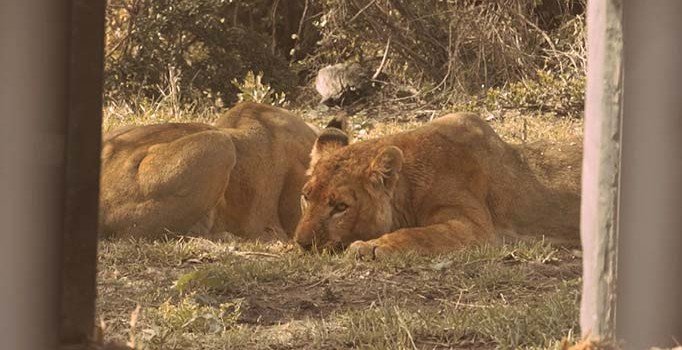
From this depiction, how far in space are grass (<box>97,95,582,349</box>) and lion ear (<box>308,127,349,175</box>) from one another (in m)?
0.60

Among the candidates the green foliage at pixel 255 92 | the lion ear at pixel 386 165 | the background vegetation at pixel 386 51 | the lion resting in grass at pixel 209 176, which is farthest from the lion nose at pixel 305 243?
the background vegetation at pixel 386 51

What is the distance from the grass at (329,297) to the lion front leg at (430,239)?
10 centimetres

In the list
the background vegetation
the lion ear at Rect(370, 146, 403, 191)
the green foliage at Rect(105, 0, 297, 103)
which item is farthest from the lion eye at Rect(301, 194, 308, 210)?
the green foliage at Rect(105, 0, 297, 103)

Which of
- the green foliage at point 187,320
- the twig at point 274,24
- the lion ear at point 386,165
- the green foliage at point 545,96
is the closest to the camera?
the green foliage at point 187,320

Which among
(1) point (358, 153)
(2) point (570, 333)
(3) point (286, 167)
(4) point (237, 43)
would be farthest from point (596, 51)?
(4) point (237, 43)

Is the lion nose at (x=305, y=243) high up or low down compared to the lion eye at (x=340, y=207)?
down

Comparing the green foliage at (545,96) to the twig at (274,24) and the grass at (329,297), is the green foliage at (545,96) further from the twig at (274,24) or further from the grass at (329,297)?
the grass at (329,297)

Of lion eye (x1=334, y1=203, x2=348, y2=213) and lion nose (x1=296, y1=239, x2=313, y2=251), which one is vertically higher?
lion eye (x1=334, y1=203, x2=348, y2=213)

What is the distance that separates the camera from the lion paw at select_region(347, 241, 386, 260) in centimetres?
616

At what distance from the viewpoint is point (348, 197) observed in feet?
21.4

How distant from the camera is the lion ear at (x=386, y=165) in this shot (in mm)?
6621

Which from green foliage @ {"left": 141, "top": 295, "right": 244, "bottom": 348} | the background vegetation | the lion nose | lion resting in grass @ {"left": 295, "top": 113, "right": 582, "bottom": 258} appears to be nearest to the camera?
green foliage @ {"left": 141, "top": 295, "right": 244, "bottom": 348}

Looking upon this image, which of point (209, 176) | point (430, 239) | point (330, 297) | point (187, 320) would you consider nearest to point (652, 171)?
point (187, 320)

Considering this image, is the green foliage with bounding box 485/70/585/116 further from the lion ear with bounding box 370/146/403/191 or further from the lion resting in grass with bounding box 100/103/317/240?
the lion ear with bounding box 370/146/403/191
